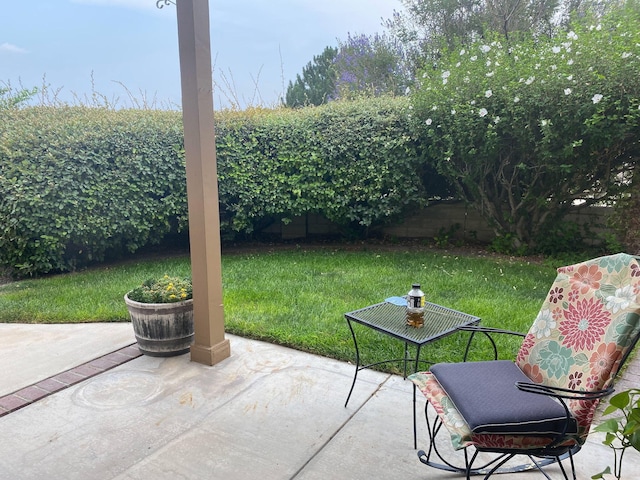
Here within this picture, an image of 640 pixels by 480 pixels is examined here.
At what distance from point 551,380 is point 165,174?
490 centimetres

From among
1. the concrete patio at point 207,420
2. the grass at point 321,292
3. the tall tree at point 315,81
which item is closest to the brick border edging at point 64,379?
the concrete patio at point 207,420

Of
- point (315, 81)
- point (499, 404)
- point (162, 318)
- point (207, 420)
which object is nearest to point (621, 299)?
point (499, 404)

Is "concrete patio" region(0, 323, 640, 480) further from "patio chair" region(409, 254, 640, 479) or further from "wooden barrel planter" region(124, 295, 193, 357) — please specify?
"patio chair" region(409, 254, 640, 479)

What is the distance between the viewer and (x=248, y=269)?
17.0 ft

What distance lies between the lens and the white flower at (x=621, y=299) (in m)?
1.56

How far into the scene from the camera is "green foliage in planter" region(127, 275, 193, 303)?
Result: 2914 mm

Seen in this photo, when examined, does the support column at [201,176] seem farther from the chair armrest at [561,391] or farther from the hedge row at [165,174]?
the hedge row at [165,174]

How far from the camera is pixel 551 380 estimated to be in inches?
67.9

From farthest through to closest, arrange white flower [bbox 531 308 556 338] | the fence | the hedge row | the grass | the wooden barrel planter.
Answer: the fence → the hedge row → the grass → the wooden barrel planter → white flower [bbox 531 308 556 338]

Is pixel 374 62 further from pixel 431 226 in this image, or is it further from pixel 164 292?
pixel 164 292

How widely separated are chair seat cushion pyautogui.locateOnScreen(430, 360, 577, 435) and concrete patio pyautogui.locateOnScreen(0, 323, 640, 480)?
43cm

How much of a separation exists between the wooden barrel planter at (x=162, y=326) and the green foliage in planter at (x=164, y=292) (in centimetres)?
5

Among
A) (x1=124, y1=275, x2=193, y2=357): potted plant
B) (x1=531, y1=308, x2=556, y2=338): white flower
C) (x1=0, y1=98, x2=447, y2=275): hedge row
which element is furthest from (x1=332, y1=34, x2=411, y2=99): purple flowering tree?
(x1=531, y1=308, x2=556, y2=338): white flower

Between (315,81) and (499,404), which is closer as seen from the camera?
(499,404)
